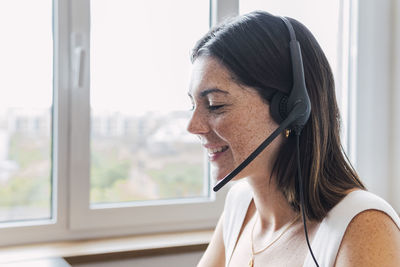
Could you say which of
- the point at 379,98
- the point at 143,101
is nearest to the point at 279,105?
the point at 143,101

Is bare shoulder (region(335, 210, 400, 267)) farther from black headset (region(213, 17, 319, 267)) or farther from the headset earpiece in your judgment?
the headset earpiece

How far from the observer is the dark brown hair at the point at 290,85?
35.4 inches

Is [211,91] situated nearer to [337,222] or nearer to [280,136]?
[280,136]

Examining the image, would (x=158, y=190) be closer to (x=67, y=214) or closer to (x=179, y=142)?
(x=179, y=142)

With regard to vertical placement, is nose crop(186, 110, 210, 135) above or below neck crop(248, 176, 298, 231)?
above

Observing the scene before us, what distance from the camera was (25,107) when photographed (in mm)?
1450

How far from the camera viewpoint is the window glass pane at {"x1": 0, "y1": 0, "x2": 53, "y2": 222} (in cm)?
143

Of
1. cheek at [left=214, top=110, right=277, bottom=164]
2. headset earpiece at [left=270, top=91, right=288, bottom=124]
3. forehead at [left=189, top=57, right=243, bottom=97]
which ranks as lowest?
cheek at [left=214, top=110, right=277, bottom=164]

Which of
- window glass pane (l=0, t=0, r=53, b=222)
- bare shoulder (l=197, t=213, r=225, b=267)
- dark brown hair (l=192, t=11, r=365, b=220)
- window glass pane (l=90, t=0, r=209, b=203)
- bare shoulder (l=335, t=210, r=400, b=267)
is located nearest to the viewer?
bare shoulder (l=335, t=210, r=400, b=267)

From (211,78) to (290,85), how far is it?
15 centimetres

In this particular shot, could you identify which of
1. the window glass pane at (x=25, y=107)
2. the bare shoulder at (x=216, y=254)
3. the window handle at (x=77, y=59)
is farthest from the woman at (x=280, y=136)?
the window glass pane at (x=25, y=107)

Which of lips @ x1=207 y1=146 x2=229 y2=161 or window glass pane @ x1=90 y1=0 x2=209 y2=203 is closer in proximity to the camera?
lips @ x1=207 y1=146 x2=229 y2=161

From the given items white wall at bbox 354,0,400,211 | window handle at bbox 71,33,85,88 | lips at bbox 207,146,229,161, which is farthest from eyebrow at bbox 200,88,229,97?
white wall at bbox 354,0,400,211

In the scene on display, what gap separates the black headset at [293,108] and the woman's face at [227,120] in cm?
2
